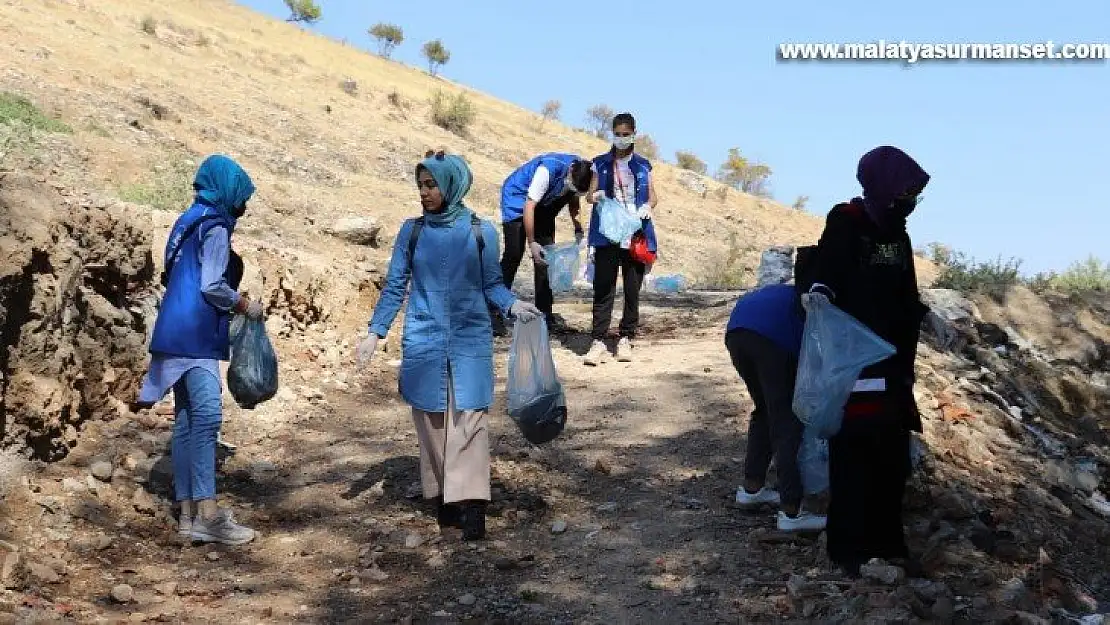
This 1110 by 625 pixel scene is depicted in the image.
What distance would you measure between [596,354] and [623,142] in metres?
1.59

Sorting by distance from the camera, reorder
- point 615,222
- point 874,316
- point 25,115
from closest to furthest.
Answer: point 874,316
point 615,222
point 25,115

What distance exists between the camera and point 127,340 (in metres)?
5.99

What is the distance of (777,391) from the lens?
452cm

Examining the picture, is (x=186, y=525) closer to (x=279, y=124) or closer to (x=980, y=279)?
(x=980, y=279)

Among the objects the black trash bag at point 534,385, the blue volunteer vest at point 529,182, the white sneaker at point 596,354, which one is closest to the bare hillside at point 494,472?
the white sneaker at point 596,354

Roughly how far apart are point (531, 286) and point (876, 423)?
8.79 metres

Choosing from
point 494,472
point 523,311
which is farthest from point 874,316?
point 494,472

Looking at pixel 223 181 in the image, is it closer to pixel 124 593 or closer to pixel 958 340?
pixel 124 593

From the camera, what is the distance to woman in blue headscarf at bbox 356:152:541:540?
4.70 meters

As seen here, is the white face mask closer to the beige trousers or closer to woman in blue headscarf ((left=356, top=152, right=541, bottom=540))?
woman in blue headscarf ((left=356, top=152, right=541, bottom=540))

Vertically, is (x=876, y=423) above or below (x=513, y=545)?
above

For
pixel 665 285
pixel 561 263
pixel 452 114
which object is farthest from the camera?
pixel 452 114

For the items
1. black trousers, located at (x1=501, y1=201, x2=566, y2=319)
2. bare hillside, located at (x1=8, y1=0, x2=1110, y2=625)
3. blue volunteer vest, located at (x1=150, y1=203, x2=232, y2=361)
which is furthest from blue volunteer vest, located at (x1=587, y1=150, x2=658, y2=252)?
blue volunteer vest, located at (x1=150, y1=203, x2=232, y2=361)

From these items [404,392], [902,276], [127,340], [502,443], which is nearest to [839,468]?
[902,276]
